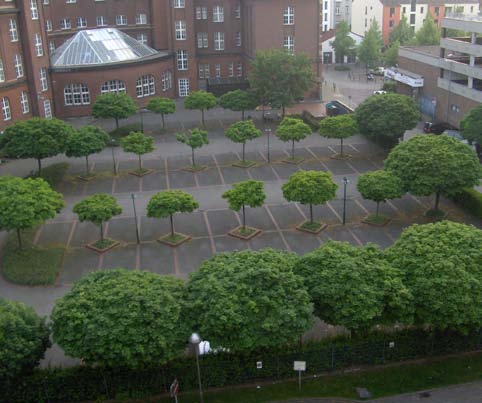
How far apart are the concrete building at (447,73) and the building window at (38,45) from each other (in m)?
36.0

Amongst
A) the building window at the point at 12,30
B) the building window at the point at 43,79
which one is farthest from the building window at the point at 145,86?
the building window at the point at 12,30

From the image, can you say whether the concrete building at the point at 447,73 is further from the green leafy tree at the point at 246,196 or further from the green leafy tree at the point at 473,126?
the green leafy tree at the point at 246,196

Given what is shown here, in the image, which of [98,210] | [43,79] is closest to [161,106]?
[43,79]

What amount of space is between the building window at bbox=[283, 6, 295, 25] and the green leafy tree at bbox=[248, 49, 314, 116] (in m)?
10.4

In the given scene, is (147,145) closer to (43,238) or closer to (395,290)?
(43,238)

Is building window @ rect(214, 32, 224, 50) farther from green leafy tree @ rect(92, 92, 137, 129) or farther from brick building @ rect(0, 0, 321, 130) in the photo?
green leafy tree @ rect(92, 92, 137, 129)

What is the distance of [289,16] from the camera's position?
6347 centimetres

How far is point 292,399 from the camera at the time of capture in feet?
63.4

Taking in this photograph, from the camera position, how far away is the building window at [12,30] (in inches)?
1991

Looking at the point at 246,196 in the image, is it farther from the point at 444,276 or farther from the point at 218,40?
the point at 218,40

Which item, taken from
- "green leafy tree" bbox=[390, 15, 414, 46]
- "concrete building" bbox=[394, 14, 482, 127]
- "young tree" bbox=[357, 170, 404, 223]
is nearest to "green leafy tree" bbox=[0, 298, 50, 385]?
"young tree" bbox=[357, 170, 404, 223]

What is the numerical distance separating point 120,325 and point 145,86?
161 ft

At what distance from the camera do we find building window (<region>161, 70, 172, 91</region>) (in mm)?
66000

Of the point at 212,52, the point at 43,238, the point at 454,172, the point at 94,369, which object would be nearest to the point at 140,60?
the point at 212,52
